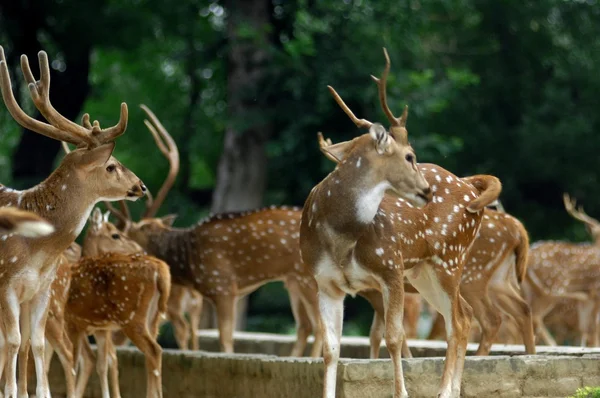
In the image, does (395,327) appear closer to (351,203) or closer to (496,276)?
(351,203)

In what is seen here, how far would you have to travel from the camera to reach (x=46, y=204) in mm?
8312

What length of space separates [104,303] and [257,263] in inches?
83.8

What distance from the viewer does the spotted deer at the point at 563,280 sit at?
14828 mm

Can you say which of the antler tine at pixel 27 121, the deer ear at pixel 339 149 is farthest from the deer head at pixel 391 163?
the antler tine at pixel 27 121

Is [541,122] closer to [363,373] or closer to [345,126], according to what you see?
[345,126]

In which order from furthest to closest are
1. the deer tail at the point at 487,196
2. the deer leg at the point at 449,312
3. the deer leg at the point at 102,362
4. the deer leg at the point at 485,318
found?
the deer leg at the point at 485,318 < the deer leg at the point at 102,362 < the deer tail at the point at 487,196 < the deer leg at the point at 449,312

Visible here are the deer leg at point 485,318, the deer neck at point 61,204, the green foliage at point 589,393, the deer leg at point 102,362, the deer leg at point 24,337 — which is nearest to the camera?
the green foliage at point 589,393

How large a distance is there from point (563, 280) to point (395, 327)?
7.71m

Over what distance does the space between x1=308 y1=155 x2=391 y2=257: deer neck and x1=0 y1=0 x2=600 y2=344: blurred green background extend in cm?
848

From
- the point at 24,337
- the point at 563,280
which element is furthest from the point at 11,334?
the point at 563,280

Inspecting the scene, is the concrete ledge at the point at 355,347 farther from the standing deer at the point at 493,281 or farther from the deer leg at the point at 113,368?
the deer leg at the point at 113,368

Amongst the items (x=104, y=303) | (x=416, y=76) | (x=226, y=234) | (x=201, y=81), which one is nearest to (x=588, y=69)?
(x=416, y=76)

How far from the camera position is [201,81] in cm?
2066

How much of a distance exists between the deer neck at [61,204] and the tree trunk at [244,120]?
28.2 feet
